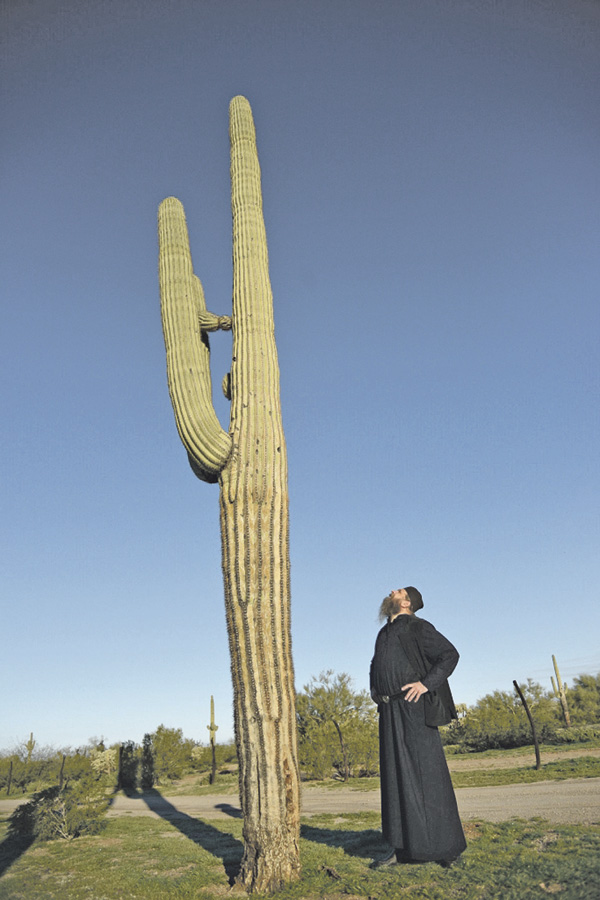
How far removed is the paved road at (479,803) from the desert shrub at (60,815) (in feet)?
6.90

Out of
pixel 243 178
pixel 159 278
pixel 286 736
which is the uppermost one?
pixel 243 178

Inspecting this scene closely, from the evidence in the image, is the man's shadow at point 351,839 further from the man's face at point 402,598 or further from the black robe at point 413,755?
the man's face at point 402,598

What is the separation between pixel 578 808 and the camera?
18.7 feet

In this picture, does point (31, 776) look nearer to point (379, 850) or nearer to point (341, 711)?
point (341, 711)

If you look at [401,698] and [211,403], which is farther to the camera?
[211,403]

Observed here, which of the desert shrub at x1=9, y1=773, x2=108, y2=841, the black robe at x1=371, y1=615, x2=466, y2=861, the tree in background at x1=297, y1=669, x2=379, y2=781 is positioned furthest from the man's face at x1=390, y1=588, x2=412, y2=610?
the tree in background at x1=297, y1=669, x2=379, y2=781

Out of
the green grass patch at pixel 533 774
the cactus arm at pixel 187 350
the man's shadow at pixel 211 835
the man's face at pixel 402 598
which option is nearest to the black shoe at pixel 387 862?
the man's shadow at pixel 211 835

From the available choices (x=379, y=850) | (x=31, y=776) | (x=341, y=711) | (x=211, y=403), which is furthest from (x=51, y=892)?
(x=31, y=776)

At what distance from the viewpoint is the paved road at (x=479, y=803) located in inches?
226

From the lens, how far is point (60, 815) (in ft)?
25.2

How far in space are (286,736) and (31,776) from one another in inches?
887

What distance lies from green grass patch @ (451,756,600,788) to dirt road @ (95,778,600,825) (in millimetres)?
472

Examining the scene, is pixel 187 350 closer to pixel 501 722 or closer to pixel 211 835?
pixel 211 835

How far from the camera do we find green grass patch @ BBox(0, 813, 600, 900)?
135 inches
